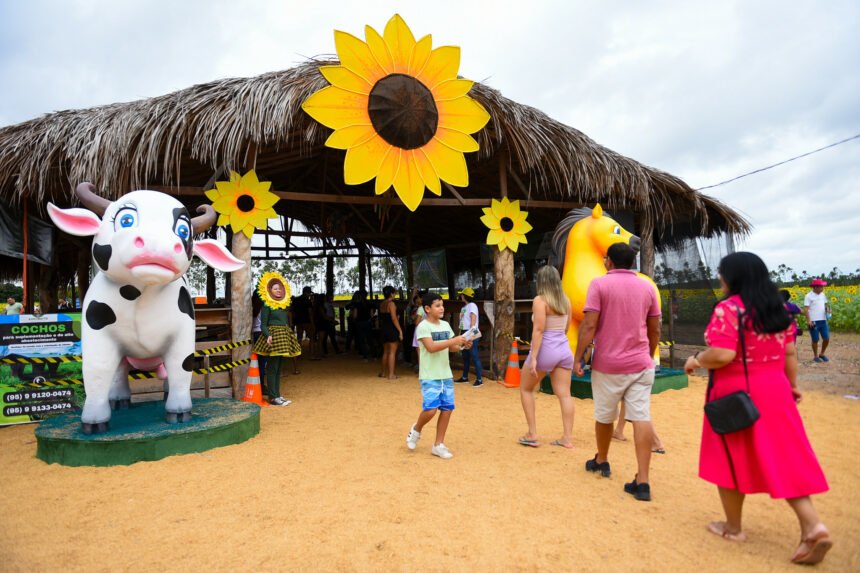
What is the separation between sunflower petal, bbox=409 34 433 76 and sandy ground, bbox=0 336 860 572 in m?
3.58

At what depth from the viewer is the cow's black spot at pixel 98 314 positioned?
3.50 metres

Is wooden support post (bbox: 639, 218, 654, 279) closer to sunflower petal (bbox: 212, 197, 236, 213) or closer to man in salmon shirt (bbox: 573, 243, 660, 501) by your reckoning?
man in salmon shirt (bbox: 573, 243, 660, 501)

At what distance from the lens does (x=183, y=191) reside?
597 cm

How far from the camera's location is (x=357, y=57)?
4.66 m

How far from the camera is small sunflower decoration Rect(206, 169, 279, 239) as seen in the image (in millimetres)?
5723

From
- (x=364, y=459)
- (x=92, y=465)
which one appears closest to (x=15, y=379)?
(x=92, y=465)

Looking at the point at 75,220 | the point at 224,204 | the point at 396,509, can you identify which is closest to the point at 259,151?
the point at 224,204

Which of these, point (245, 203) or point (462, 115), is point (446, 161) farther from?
point (245, 203)

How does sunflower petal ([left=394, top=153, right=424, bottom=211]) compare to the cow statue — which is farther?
sunflower petal ([left=394, top=153, right=424, bottom=211])

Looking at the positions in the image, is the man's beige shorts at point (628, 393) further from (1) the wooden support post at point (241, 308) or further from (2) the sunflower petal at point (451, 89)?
(1) the wooden support post at point (241, 308)

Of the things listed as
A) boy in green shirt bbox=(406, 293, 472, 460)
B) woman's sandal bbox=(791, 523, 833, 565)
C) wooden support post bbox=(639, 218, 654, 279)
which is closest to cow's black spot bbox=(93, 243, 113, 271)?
boy in green shirt bbox=(406, 293, 472, 460)

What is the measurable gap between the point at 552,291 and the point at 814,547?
7.10ft

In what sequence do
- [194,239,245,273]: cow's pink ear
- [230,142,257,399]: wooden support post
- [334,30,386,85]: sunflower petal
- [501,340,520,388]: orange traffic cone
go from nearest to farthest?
[194,239,245,273]: cow's pink ear → [334,30,386,85]: sunflower petal → [230,142,257,399]: wooden support post → [501,340,520,388]: orange traffic cone

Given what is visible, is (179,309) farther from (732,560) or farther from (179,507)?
(732,560)
